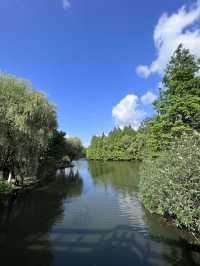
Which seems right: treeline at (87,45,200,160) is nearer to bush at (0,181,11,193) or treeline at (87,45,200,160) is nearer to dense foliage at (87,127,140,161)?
bush at (0,181,11,193)

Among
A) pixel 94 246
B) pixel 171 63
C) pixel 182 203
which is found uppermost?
pixel 171 63

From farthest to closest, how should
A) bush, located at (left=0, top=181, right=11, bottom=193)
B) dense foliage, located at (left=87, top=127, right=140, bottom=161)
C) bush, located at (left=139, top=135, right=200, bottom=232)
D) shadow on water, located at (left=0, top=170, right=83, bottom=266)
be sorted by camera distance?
1. dense foliage, located at (left=87, top=127, right=140, bottom=161)
2. bush, located at (left=0, top=181, right=11, bottom=193)
3. shadow on water, located at (left=0, top=170, right=83, bottom=266)
4. bush, located at (left=139, top=135, right=200, bottom=232)

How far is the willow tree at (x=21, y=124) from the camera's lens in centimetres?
1733

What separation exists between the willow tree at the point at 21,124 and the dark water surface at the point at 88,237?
5.39 metres

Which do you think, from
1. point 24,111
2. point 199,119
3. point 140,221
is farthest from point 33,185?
point 199,119

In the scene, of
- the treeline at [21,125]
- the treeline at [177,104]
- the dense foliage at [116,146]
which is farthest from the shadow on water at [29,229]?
the dense foliage at [116,146]

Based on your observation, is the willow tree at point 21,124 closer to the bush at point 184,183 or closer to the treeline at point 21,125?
the treeline at point 21,125

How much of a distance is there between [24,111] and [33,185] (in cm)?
866

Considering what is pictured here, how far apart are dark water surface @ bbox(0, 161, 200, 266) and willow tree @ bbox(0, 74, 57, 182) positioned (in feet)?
17.7

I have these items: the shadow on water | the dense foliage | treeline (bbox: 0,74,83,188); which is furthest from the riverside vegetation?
the dense foliage

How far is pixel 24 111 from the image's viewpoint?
17.8 metres

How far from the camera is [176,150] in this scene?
930cm

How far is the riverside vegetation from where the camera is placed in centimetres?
780

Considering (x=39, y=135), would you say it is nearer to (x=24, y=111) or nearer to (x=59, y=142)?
(x=24, y=111)
